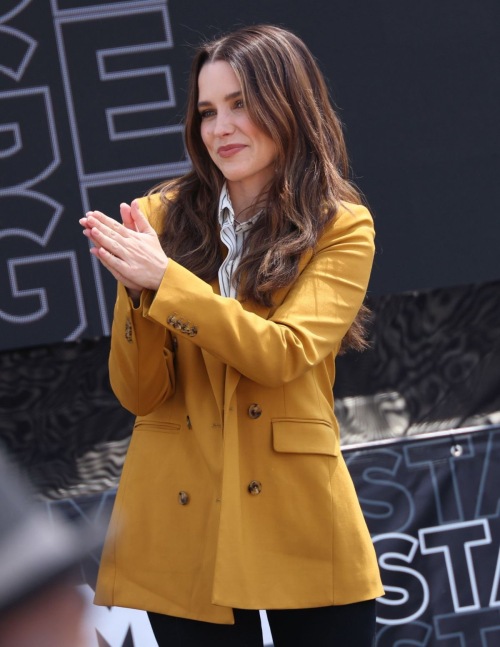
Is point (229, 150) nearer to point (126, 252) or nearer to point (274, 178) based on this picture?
point (274, 178)

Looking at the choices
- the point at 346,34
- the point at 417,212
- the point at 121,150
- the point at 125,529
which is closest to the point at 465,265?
the point at 417,212

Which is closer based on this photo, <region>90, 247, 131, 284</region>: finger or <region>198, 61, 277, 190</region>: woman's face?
<region>90, 247, 131, 284</region>: finger

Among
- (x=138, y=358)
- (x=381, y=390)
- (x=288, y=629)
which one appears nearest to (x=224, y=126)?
(x=138, y=358)

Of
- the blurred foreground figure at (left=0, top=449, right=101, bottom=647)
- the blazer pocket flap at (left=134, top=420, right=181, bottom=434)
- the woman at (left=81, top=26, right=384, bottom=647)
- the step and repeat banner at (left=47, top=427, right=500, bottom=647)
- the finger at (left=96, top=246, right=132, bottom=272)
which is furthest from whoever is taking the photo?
the step and repeat banner at (left=47, top=427, right=500, bottom=647)

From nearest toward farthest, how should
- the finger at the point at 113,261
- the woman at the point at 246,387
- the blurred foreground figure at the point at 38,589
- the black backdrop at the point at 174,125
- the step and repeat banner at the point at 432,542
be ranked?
the blurred foreground figure at the point at 38,589, the finger at the point at 113,261, the woman at the point at 246,387, the black backdrop at the point at 174,125, the step and repeat banner at the point at 432,542

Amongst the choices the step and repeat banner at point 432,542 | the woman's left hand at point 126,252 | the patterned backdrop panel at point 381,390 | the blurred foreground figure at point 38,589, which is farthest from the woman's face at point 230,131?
the step and repeat banner at point 432,542

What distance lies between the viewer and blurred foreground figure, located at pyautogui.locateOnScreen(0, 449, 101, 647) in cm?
109

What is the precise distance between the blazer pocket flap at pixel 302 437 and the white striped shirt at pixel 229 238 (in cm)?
29

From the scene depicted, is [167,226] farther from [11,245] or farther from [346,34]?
[346,34]

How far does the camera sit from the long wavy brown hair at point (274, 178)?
1946 mm

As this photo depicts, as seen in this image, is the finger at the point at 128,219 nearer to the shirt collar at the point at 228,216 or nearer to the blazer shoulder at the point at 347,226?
the shirt collar at the point at 228,216

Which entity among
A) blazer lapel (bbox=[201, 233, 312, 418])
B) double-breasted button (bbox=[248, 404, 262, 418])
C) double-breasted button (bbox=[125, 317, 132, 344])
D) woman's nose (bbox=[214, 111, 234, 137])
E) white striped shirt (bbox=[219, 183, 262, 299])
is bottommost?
double-breasted button (bbox=[248, 404, 262, 418])

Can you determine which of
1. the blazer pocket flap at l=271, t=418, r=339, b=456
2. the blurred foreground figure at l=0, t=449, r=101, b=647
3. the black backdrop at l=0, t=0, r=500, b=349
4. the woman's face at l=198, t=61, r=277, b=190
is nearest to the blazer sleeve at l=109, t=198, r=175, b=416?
the blazer pocket flap at l=271, t=418, r=339, b=456

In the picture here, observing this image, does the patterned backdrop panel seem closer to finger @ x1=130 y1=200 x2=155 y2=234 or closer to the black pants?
the black pants
